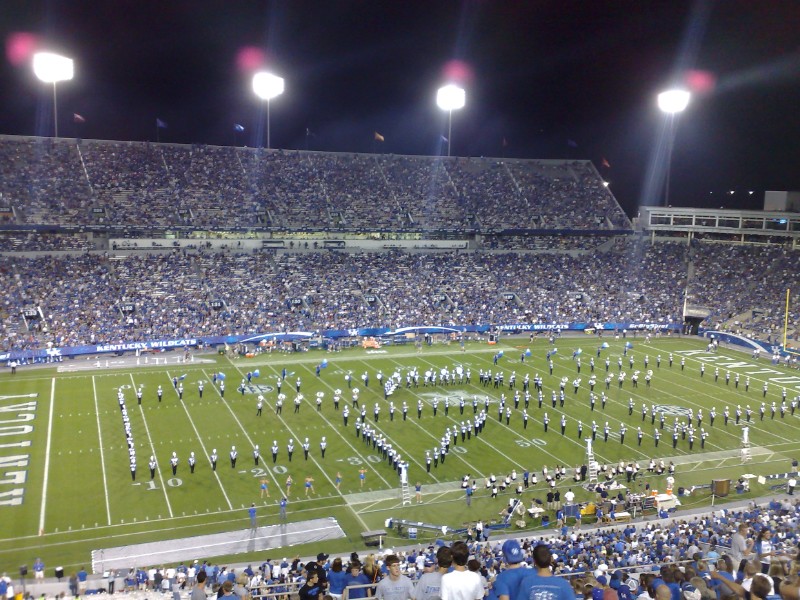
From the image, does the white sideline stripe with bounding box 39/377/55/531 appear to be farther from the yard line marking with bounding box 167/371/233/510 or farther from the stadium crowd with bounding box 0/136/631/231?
the stadium crowd with bounding box 0/136/631/231

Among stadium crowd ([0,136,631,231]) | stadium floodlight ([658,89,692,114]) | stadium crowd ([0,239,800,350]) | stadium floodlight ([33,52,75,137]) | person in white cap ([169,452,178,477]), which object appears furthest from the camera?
stadium floodlight ([658,89,692,114])

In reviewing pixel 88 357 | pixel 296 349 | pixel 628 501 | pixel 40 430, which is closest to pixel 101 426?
pixel 40 430

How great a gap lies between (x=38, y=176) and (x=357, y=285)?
65.6 ft

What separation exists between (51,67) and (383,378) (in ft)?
89.8

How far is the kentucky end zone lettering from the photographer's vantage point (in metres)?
17.8

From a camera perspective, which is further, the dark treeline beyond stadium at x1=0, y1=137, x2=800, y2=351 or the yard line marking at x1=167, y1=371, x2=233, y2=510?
the dark treeline beyond stadium at x1=0, y1=137, x2=800, y2=351

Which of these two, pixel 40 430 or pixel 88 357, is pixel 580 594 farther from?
pixel 88 357

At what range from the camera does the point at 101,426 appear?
2283 cm

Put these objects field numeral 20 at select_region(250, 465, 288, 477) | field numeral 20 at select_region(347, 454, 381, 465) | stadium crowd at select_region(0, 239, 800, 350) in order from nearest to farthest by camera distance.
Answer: field numeral 20 at select_region(250, 465, 288, 477), field numeral 20 at select_region(347, 454, 381, 465), stadium crowd at select_region(0, 239, 800, 350)

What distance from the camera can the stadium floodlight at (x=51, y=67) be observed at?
129 feet

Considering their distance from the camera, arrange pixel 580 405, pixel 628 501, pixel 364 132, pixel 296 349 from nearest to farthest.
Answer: pixel 628 501
pixel 580 405
pixel 296 349
pixel 364 132

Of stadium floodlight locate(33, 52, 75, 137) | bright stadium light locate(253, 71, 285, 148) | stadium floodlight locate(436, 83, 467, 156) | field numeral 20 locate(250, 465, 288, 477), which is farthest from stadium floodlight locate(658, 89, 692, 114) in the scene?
field numeral 20 locate(250, 465, 288, 477)

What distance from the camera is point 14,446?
21.0m

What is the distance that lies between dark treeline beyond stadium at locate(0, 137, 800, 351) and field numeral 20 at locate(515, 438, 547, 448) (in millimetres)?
17422
